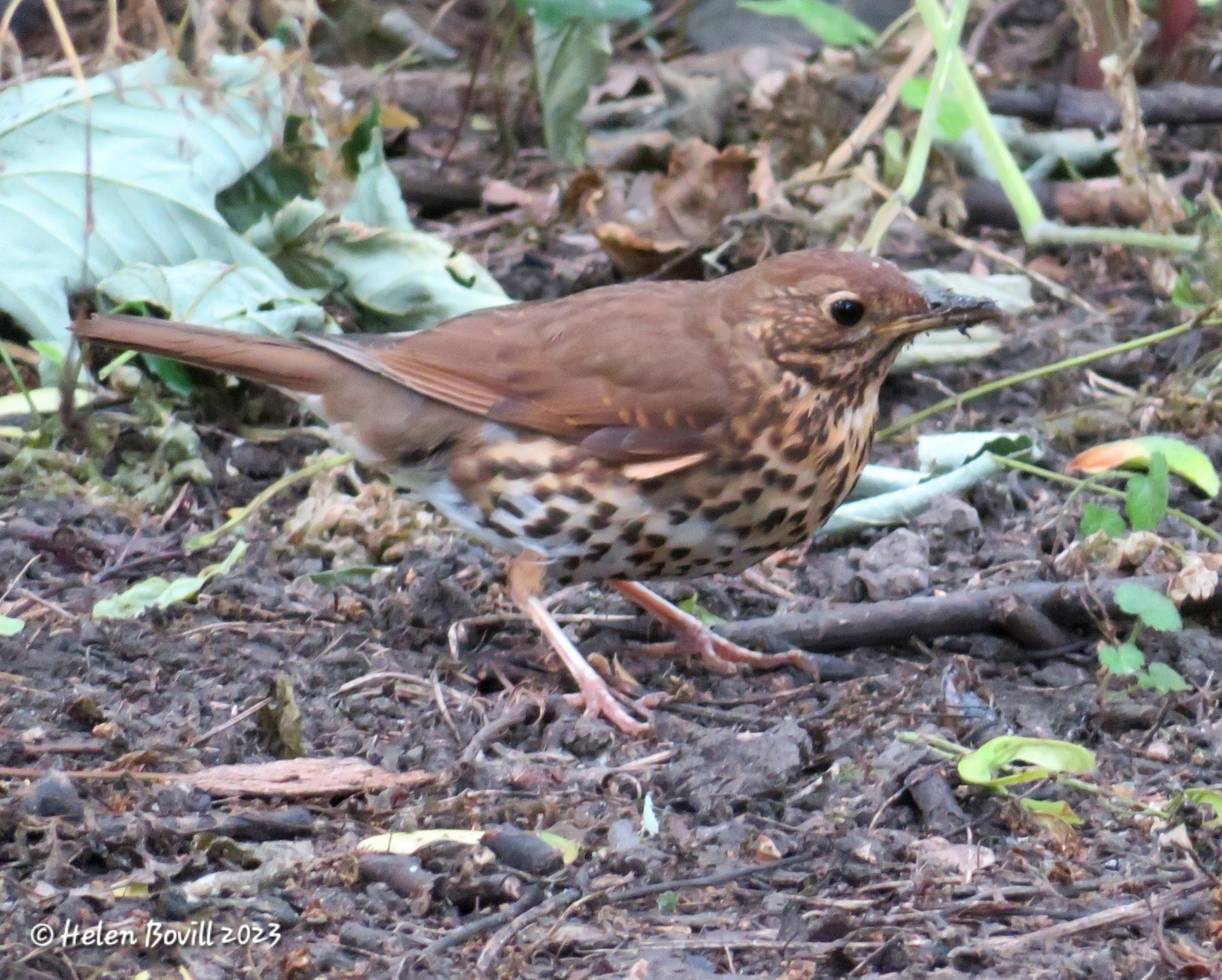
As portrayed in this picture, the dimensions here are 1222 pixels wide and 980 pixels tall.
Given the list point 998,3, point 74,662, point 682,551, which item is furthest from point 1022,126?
point 74,662

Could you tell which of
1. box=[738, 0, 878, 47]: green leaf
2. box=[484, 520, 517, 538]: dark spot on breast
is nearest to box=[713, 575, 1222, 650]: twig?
box=[484, 520, 517, 538]: dark spot on breast

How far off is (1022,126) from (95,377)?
3.84 meters

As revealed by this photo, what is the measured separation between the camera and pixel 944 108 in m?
6.02

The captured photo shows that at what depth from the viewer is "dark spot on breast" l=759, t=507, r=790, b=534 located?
3.74 metres

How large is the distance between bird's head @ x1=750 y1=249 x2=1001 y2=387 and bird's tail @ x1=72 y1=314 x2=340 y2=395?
1122 mm

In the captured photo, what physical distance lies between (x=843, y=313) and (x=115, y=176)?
256 cm

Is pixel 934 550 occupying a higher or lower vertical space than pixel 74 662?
lower

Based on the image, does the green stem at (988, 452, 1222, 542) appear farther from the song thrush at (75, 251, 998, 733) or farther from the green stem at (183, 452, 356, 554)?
the green stem at (183, 452, 356, 554)

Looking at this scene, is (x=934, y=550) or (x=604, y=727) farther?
(x=934, y=550)

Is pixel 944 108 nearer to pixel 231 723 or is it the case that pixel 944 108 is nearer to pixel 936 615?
pixel 936 615

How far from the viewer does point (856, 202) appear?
19.2 ft

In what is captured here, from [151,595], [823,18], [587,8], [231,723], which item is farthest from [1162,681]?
[823,18]

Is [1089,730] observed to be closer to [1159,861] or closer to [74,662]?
[1159,861]

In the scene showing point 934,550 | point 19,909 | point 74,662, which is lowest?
point 934,550
